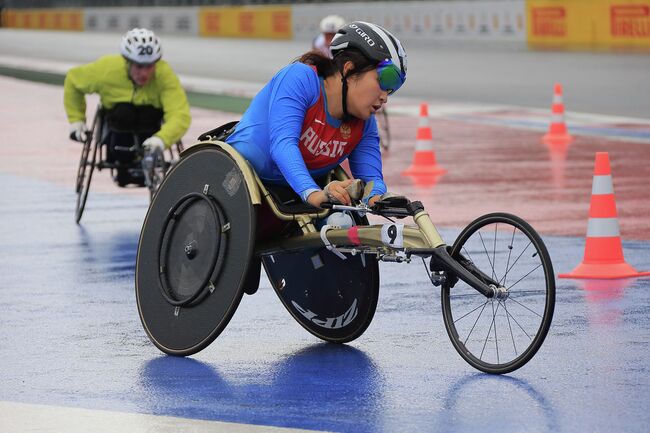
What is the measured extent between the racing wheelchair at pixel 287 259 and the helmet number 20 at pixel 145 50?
552 centimetres

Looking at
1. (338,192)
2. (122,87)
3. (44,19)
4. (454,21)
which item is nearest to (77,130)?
(122,87)

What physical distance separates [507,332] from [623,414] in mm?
1694

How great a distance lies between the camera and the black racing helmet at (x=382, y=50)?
7641 mm

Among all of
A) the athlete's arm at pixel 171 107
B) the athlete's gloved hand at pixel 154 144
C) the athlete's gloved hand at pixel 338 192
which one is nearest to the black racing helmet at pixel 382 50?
the athlete's gloved hand at pixel 338 192

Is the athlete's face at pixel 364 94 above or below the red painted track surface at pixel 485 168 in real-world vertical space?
→ above

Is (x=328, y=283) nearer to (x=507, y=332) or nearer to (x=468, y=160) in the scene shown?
(x=507, y=332)

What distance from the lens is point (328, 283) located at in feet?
27.1

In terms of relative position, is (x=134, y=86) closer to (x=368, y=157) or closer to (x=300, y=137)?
(x=368, y=157)

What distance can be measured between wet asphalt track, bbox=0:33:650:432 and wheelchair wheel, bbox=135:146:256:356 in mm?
179

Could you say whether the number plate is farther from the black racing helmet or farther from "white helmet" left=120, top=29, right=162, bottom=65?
"white helmet" left=120, top=29, right=162, bottom=65

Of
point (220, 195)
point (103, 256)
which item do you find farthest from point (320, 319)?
point (103, 256)

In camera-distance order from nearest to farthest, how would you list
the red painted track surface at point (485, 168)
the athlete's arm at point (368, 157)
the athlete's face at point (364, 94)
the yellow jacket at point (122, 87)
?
the athlete's face at point (364, 94) < the athlete's arm at point (368, 157) < the yellow jacket at point (122, 87) < the red painted track surface at point (485, 168)

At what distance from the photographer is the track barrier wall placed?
36.2 meters

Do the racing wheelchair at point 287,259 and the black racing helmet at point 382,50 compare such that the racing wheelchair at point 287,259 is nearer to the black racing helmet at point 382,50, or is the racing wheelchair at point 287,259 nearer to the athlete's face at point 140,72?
the black racing helmet at point 382,50
